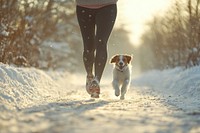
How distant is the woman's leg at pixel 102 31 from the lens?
619 cm

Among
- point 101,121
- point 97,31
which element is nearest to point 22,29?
point 97,31

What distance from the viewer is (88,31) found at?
6.46m

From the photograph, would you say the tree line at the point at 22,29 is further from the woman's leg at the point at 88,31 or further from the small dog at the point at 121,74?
the woman's leg at the point at 88,31

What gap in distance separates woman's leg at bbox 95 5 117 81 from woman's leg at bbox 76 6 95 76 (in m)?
0.18

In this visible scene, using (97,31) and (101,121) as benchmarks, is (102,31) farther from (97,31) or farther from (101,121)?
(101,121)

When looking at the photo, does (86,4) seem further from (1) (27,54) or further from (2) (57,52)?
(2) (57,52)

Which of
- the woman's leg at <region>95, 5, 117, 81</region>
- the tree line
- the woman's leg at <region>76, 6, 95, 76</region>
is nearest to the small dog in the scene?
the woman's leg at <region>76, 6, 95, 76</region>

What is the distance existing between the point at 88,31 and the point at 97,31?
23cm

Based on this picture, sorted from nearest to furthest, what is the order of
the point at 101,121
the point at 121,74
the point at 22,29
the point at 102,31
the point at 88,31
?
the point at 101,121, the point at 102,31, the point at 88,31, the point at 121,74, the point at 22,29

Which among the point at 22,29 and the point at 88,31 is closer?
the point at 88,31

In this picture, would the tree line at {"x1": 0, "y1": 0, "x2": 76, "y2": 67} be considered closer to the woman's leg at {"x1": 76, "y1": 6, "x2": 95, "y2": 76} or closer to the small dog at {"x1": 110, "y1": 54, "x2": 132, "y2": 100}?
the small dog at {"x1": 110, "y1": 54, "x2": 132, "y2": 100}

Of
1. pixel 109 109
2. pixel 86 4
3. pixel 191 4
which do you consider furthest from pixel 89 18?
pixel 191 4

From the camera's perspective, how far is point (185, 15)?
44.7 ft

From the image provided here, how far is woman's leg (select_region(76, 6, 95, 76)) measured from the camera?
20.8 feet
